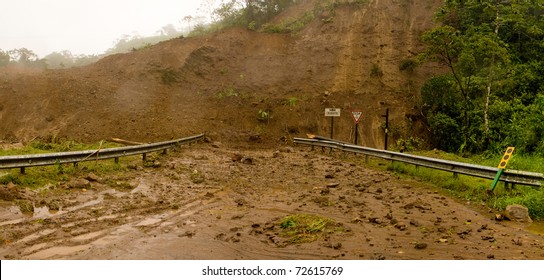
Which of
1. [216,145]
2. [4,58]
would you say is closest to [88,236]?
[216,145]

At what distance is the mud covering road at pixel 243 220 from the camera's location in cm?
604

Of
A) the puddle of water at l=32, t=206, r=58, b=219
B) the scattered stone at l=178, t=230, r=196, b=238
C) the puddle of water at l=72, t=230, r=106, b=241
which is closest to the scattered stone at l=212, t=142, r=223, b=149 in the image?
the puddle of water at l=32, t=206, r=58, b=219

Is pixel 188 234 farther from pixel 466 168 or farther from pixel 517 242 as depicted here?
pixel 466 168

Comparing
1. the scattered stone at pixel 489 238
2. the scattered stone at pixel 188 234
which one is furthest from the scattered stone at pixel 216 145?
the scattered stone at pixel 489 238

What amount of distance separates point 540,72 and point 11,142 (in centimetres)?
2624

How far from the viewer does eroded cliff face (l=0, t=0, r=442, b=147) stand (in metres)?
23.0

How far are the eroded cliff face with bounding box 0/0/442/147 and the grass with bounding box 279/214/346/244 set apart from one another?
1554cm

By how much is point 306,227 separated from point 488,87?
49.4 ft

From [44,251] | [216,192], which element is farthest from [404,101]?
[44,251]

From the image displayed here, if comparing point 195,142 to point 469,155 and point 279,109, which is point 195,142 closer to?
point 279,109

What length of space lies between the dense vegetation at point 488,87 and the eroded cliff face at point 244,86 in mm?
2985

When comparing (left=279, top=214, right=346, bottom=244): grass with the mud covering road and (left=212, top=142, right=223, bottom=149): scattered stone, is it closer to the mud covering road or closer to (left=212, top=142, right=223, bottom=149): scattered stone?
the mud covering road

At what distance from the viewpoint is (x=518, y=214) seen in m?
8.18

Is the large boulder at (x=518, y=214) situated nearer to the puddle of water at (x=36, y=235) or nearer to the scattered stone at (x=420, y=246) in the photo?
the scattered stone at (x=420, y=246)
